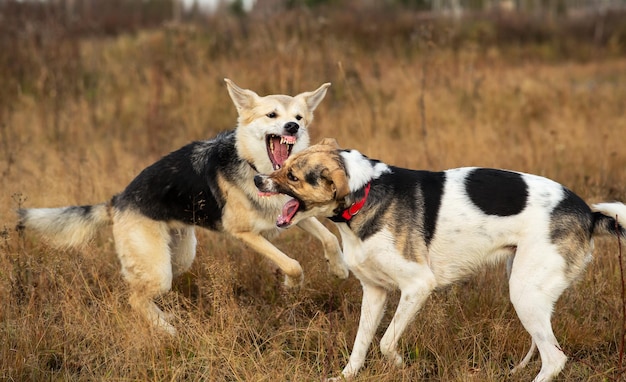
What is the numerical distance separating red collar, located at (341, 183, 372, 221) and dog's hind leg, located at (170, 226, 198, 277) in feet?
6.05

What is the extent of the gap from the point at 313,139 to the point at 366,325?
216 inches

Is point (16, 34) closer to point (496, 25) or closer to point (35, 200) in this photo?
point (35, 200)

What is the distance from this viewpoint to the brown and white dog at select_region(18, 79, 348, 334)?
17.3 ft

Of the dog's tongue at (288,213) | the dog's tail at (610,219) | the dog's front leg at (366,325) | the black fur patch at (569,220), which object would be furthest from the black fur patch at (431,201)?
the dog's tail at (610,219)

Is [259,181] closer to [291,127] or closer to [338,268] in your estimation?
[291,127]

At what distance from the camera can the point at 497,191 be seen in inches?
159

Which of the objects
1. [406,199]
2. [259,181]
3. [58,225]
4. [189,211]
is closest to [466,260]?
[406,199]

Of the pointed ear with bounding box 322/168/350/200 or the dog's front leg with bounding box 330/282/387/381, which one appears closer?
the pointed ear with bounding box 322/168/350/200

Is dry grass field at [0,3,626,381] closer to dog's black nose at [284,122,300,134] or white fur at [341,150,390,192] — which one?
white fur at [341,150,390,192]

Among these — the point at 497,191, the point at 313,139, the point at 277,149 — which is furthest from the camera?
the point at 313,139

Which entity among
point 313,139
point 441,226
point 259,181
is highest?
point 259,181

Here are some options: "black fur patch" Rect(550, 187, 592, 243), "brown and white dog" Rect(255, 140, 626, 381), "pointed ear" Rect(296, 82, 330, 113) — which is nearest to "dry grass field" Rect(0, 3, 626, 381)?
"brown and white dog" Rect(255, 140, 626, 381)

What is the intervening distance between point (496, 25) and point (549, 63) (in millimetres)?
2322

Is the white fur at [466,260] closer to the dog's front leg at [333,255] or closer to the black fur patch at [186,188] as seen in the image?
the dog's front leg at [333,255]
